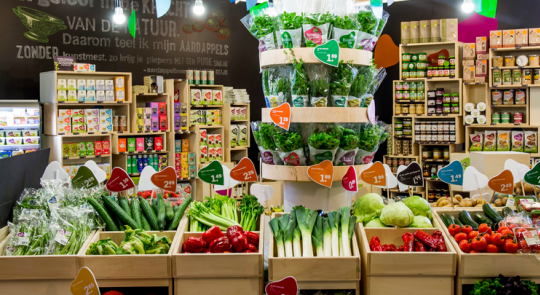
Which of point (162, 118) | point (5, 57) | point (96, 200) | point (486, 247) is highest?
point (5, 57)

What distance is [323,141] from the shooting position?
2.57 m

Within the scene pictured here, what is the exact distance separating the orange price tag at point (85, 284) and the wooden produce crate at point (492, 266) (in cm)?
162

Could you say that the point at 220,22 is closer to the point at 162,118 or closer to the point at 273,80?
the point at 162,118

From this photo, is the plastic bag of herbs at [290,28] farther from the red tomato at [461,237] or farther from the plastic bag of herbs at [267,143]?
the red tomato at [461,237]

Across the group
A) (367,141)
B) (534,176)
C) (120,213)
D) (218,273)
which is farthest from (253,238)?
(534,176)

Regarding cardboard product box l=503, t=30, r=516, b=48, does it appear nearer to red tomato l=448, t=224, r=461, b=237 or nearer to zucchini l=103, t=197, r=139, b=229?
red tomato l=448, t=224, r=461, b=237

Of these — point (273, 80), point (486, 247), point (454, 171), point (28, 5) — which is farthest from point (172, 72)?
point (486, 247)

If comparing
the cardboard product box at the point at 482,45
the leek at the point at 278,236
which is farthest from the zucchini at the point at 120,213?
the cardboard product box at the point at 482,45

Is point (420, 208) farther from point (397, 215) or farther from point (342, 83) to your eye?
point (342, 83)

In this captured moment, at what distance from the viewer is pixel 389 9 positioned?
27.6ft

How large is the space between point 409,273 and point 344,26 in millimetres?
1452

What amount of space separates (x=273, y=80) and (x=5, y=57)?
5283mm

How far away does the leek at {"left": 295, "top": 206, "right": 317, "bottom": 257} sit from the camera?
210 centimetres

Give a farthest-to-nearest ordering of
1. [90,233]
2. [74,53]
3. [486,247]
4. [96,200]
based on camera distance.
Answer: [74,53]
[96,200]
[90,233]
[486,247]
